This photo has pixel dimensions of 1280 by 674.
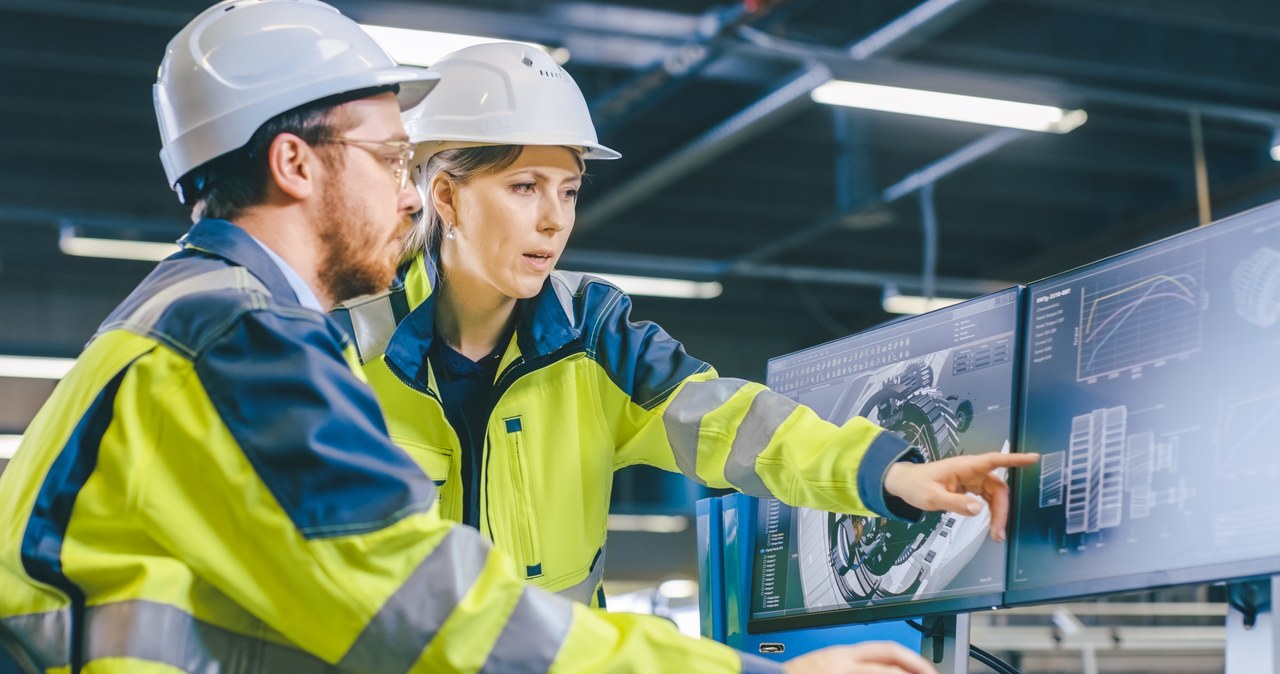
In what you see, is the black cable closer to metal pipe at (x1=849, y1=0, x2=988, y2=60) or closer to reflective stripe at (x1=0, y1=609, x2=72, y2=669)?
reflective stripe at (x1=0, y1=609, x2=72, y2=669)

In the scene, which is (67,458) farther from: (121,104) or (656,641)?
(121,104)

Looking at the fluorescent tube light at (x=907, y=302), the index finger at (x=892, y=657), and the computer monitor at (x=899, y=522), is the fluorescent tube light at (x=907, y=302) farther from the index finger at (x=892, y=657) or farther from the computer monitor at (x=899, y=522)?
the index finger at (x=892, y=657)

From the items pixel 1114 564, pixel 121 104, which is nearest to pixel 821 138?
pixel 121 104

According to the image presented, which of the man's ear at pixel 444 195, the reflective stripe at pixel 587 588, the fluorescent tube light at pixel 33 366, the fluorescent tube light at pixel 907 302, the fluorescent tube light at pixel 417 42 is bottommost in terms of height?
the reflective stripe at pixel 587 588

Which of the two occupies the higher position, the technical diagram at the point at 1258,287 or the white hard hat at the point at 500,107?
the white hard hat at the point at 500,107

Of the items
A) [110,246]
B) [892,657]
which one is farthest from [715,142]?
[892,657]

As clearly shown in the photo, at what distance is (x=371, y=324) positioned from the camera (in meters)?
2.36

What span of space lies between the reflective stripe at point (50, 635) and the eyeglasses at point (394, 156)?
615 millimetres

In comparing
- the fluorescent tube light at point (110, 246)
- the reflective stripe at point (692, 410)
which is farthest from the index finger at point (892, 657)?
the fluorescent tube light at point (110, 246)

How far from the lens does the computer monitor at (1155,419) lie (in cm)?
169

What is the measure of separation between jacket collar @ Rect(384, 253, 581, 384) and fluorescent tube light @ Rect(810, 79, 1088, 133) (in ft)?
15.7

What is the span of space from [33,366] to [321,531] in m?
11.9

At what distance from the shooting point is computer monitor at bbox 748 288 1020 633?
208 centimetres

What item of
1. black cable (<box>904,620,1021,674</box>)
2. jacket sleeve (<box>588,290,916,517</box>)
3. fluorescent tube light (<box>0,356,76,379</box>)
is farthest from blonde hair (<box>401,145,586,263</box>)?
fluorescent tube light (<box>0,356,76,379</box>)
